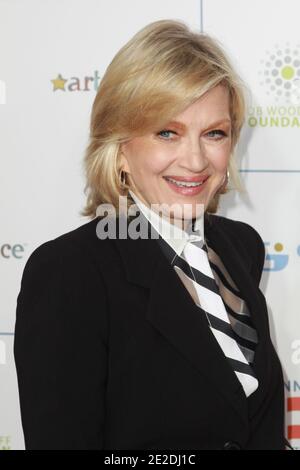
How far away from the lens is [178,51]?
1.12m

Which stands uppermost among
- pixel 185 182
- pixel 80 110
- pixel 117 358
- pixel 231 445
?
pixel 80 110

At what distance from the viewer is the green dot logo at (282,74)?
179 centimetres

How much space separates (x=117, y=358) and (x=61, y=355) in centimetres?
10

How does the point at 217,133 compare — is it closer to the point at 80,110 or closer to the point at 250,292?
the point at 250,292

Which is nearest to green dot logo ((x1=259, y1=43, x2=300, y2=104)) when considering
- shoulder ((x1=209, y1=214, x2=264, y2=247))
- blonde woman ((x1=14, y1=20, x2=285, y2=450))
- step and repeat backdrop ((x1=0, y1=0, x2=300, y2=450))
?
step and repeat backdrop ((x1=0, y1=0, x2=300, y2=450))

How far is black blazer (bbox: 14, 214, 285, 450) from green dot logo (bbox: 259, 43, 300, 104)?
83cm

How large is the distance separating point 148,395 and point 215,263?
0.36 metres

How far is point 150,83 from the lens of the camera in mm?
1099

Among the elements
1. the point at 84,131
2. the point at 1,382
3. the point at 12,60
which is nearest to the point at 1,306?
the point at 1,382

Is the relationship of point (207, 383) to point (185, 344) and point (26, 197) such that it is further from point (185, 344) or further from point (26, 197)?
point (26, 197)

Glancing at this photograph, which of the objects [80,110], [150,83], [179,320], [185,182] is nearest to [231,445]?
[179,320]

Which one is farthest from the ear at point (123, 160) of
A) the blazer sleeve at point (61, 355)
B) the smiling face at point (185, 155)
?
the blazer sleeve at point (61, 355)

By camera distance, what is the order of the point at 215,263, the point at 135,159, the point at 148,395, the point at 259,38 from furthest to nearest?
1. the point at 259,38
2. the point at 215,263
3. the point at 135,159
4. the point at 148,395

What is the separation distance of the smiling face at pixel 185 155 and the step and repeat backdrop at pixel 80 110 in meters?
0.62
